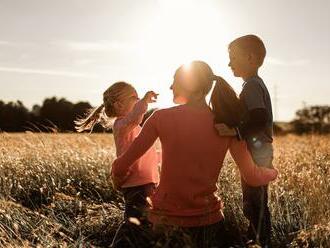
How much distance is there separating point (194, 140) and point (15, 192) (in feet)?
12.9

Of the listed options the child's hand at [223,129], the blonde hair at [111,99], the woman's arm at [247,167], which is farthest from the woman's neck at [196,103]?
the blonde hair at [111,99]

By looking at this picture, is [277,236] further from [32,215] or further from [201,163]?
[32,215]

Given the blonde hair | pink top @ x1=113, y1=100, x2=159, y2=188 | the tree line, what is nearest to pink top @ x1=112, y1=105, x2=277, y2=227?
pink top @ x1=113, y1=100, x2=159, y2=188

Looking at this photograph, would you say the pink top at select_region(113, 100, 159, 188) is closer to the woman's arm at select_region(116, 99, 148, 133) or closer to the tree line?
the woman's arm at select_region(116, 99, 148, 133)

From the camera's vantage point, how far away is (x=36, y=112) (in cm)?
5400

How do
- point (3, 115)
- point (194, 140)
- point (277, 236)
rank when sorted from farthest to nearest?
1. point (3, 115)
2. point (277, 236)
3. point (194, 140)

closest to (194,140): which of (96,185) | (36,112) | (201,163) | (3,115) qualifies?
(201,163)

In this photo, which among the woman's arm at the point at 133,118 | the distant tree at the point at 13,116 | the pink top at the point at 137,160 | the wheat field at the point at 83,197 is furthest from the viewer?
the distant tree at the point at 13,116

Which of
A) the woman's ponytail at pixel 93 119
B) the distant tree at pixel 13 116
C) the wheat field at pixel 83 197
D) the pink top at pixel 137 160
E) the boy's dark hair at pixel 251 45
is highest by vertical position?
the boy's dark hair at pixel 251 45

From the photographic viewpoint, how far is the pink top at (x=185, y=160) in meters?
3.28

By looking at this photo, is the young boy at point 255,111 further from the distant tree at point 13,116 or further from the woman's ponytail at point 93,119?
the distant tree at point 13,116

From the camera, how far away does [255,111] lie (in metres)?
3.84

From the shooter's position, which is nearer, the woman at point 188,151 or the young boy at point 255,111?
the woman at point 188,151

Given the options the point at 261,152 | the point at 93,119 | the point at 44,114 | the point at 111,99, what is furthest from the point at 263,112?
the point at 44,114
